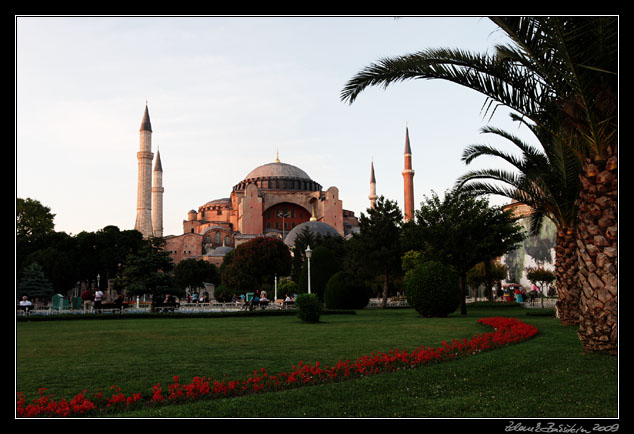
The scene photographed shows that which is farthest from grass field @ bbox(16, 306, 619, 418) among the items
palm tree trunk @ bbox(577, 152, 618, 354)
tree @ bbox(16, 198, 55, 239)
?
tree @ bbox(16, 198, 55, 239)

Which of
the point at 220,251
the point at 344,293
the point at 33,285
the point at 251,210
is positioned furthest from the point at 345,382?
the point at 251,210

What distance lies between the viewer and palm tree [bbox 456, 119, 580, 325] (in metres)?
10.3

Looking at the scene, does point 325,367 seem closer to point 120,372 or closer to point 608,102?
point 120,372

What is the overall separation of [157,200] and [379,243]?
42347 millimetres

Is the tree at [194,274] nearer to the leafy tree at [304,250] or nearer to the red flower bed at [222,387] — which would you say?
the leafy tree at [304,250]

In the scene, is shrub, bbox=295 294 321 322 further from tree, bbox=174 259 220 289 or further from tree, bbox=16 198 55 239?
tree, bbox=174 259 220 289

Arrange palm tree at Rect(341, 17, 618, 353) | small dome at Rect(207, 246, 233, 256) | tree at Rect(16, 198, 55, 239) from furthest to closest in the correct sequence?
1. small dome at Rect(207, 246, 233, 256)
2. tree at Rect(16, 198, 55, 239)
3. palm tree at Rect(341, 17, 618, 353)

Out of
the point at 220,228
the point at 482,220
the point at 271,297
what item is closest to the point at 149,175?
the point at 220,228

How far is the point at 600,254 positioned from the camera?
6.88 metres

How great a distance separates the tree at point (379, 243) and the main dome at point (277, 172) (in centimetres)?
5291

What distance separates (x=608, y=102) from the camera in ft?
22.1

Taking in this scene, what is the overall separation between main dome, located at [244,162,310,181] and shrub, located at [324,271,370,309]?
182 ft

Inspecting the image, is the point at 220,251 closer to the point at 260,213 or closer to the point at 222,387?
the point at 260,213

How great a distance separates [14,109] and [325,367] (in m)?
4.36
